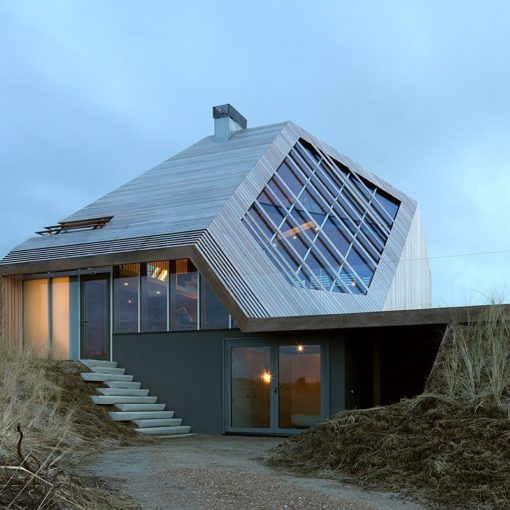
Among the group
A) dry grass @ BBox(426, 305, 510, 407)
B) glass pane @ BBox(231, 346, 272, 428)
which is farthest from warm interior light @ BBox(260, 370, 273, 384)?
dry grass @ BBox(426, 305, 510, 407)

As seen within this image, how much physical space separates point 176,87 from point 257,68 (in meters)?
9.59

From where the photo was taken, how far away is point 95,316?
14.5 meters

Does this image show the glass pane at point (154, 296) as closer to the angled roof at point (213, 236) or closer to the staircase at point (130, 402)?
the angled roof at point (213, 236)

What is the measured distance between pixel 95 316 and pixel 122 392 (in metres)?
2.22

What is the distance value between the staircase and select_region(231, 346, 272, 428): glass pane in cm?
110

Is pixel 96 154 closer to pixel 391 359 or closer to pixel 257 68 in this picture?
pixel 257 68

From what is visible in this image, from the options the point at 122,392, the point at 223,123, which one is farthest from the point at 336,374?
the point at 223,123

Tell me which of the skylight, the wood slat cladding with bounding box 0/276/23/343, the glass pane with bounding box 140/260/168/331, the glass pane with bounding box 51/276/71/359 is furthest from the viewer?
the skylight

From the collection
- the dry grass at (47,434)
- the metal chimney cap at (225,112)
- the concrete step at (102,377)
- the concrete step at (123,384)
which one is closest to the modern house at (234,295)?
the concrete step at (123,384)

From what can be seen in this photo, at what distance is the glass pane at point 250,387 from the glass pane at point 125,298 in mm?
2479

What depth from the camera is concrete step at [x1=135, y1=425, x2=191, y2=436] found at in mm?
11979

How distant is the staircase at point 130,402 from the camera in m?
12.1

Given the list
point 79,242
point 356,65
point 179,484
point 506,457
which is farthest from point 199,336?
point 356,65

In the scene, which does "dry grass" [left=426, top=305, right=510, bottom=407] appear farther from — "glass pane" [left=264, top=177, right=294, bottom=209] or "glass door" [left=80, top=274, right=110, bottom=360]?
"glass door" [left=80, top=274, right=110, bottom=360]
